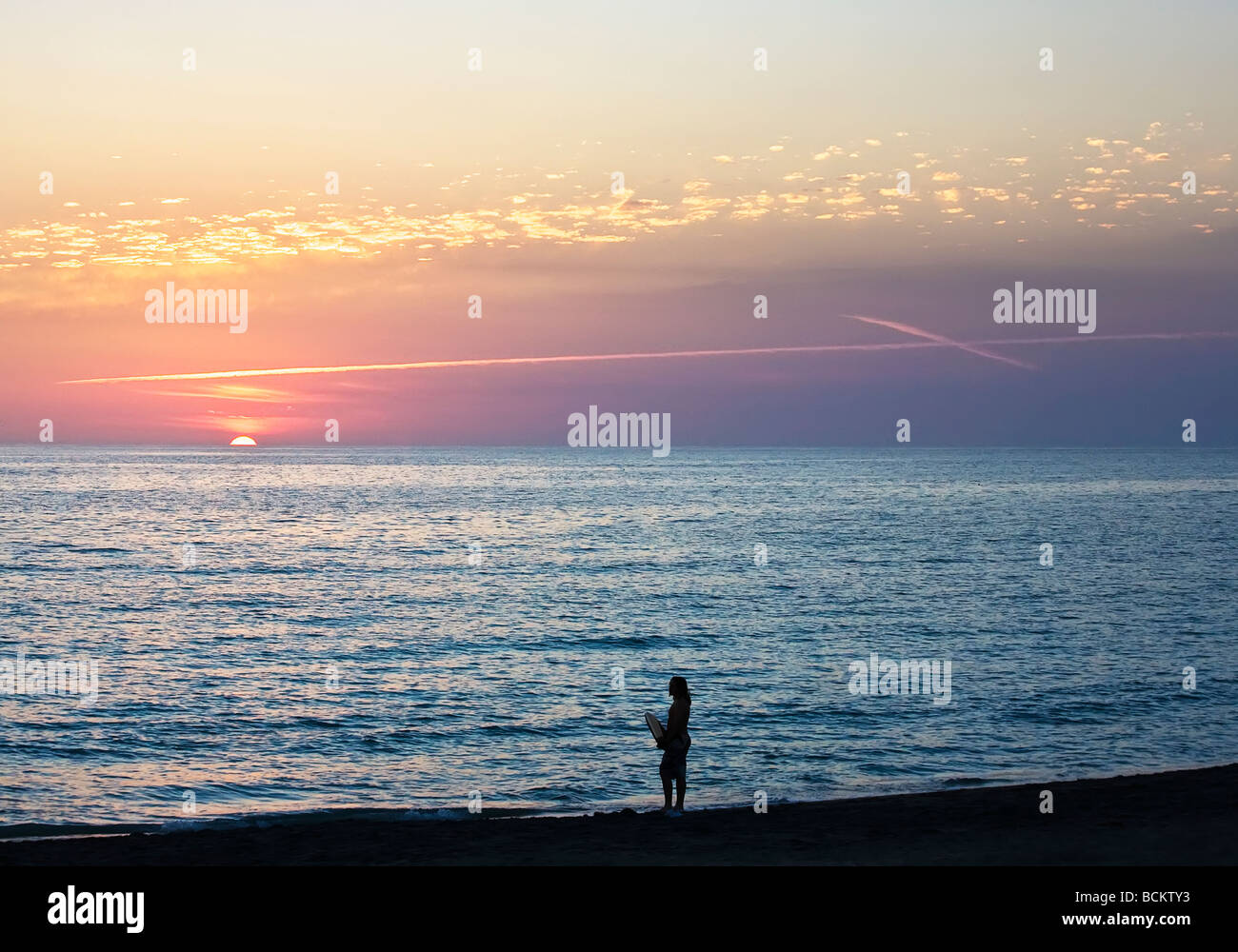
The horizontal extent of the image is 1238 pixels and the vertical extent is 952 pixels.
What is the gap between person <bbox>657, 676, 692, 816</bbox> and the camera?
54.4 feet

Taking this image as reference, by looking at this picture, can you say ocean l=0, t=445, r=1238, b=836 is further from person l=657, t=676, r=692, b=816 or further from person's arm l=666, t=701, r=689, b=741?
person's arm l=666, t=701, r=689, b=741

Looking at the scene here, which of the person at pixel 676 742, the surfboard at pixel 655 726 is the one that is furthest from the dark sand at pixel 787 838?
the surfboard at pixel 655 726

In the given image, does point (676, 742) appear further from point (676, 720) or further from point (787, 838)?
point (787, 838)

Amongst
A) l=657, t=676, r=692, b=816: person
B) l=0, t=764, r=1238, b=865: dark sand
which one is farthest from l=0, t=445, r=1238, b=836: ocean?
l=657, t=676, r=692, b=816: person

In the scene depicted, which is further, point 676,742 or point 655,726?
point 676,742

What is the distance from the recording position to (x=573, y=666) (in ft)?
128

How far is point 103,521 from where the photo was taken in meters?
109

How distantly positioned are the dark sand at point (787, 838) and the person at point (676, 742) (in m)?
0.50

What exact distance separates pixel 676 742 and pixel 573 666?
22.3m

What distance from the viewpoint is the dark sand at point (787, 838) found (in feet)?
46.7

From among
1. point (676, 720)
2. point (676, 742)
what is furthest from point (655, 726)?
point (676, 742)

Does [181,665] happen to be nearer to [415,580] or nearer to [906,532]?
[415,580]

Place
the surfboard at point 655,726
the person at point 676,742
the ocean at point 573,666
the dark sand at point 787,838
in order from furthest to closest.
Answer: the ocean at point 573,666
the person at point 676,742
the surfboard at point 655,726
the dark sand at point 787,838

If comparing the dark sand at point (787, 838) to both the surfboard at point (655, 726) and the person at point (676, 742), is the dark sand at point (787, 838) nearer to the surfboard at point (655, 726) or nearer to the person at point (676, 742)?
the person at point (676, 742)
